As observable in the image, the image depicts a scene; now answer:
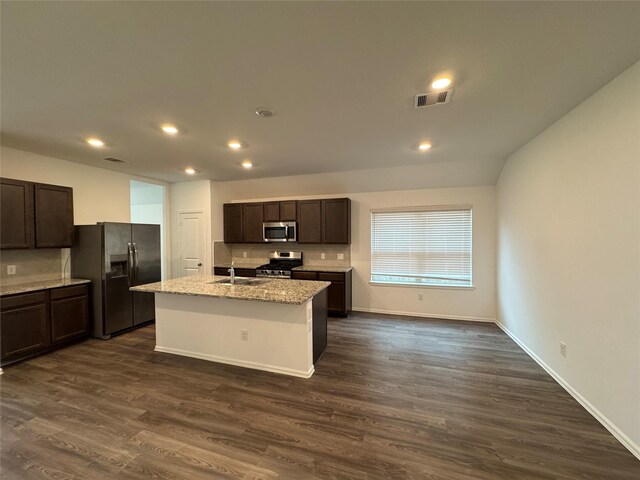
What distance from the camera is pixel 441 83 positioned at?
198 centimetres

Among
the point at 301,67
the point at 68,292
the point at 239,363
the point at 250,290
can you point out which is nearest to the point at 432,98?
the point at 301,67

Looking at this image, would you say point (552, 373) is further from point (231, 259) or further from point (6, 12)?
point (231, 259)

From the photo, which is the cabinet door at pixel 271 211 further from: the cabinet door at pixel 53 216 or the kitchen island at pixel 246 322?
the cabinet door at pixel 53 216

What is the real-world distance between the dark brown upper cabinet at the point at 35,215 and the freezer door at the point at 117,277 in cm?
57

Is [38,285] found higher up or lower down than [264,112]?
lower down

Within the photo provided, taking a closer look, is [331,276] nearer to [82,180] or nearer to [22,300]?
[22,300]

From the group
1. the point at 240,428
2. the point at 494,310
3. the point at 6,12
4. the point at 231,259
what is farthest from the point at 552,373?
the point at 231,259

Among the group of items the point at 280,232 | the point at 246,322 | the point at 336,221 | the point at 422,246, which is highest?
the point at 336,221

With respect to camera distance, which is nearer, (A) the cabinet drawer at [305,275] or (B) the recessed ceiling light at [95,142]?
(B) the recessed ceiling light at [95,142]

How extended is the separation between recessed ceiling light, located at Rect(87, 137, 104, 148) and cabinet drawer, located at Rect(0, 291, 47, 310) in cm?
204

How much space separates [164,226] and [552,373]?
23.1 ft

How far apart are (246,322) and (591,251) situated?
3447 millimetres

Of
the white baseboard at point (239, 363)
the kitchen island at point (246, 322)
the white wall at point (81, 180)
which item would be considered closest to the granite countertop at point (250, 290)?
the kitchen island at point (246, 322)

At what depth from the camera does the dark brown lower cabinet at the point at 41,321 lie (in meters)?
2.94
